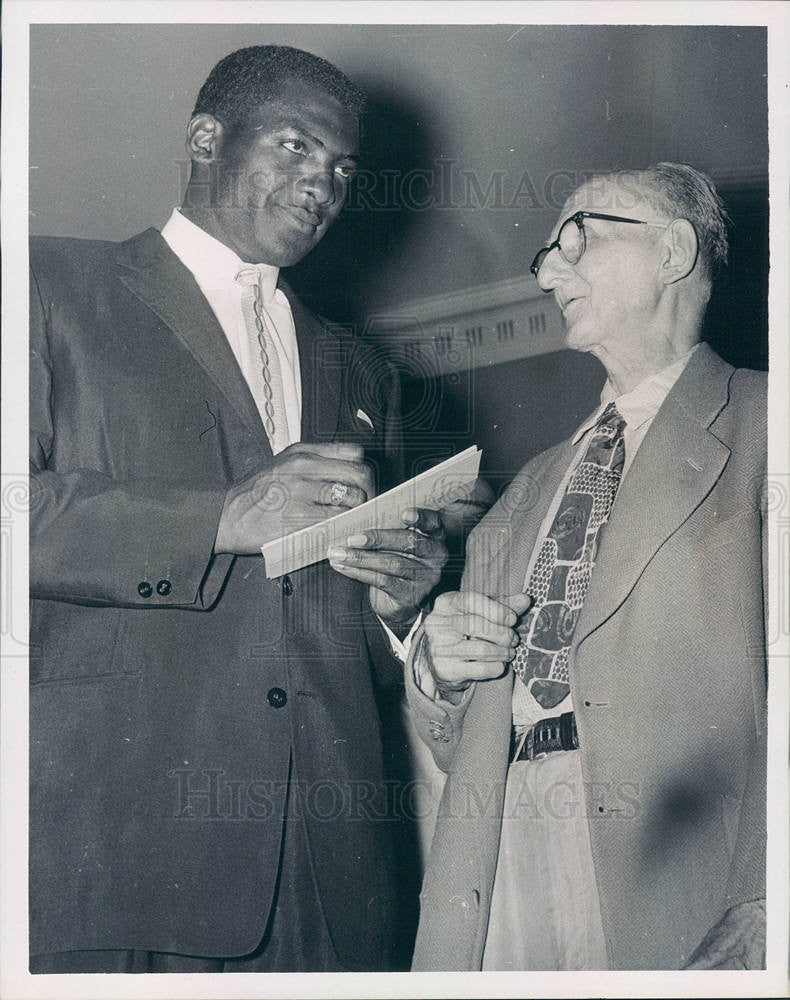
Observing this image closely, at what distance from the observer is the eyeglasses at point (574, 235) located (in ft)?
8.40

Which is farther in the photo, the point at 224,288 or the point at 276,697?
the point at 224,288

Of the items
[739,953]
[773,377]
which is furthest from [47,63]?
[739,953]

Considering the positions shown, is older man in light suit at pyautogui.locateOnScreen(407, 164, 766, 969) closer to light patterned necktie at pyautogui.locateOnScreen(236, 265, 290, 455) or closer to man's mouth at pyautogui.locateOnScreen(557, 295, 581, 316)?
man's mouth at pyautogui.locateOnScreen(557, 295, 581, 316)

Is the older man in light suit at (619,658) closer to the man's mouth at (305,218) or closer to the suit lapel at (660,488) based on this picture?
the suit lapel at (660,488)

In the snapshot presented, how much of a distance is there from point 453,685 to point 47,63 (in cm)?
146

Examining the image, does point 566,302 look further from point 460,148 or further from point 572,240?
point 460,148

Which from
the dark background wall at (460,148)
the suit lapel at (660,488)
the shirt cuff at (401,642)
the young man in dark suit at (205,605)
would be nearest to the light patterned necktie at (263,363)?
the young man in dark suit at (205,605)

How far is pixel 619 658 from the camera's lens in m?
2.40

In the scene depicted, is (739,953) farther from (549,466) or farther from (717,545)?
(549,466)

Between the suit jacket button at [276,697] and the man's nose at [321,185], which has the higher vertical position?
the man's nose at [321,185]

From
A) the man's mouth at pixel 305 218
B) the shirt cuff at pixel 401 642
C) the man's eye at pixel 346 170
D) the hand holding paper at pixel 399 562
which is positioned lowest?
the shirt cuff at pixel 401 642

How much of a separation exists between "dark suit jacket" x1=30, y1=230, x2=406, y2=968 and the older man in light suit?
0.19 meters

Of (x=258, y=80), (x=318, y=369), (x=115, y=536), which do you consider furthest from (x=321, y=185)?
(x=115, y=536)

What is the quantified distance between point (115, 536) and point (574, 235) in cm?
106
